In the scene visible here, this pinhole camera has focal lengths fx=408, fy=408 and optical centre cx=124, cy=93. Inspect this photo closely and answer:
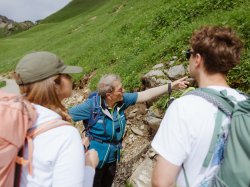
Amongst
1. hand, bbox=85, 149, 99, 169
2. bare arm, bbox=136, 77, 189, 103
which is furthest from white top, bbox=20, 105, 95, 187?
bare arm, bbox=136, 77, 189, 103

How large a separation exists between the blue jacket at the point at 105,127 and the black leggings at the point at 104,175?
0.13m

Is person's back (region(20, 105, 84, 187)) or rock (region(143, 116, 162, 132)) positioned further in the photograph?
rock (region(143, 116, 162, 132))

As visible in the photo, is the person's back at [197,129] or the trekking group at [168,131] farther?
the person's back at [197,129]

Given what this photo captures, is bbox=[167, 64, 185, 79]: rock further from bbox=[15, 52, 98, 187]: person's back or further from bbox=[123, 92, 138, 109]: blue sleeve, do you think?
bbox=[15, 52, 98, 187]: person's back

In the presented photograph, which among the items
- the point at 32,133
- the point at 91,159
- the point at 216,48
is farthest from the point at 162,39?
the point at 32,133

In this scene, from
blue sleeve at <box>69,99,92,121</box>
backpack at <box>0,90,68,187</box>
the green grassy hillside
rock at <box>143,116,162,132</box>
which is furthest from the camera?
the green grassy hillside

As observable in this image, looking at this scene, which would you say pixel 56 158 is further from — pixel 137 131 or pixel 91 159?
pixel 137 131

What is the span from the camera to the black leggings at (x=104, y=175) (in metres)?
6.91

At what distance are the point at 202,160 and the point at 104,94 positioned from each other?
3.08 m

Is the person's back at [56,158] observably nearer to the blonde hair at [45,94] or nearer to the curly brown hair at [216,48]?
the blonde hair at [45,94]

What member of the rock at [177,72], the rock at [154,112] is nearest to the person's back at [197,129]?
the rock at [154,112]

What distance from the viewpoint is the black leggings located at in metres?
6.91

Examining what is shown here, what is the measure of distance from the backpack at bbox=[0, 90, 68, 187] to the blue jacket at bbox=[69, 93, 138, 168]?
3.05 m

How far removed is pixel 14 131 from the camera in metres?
3.14
